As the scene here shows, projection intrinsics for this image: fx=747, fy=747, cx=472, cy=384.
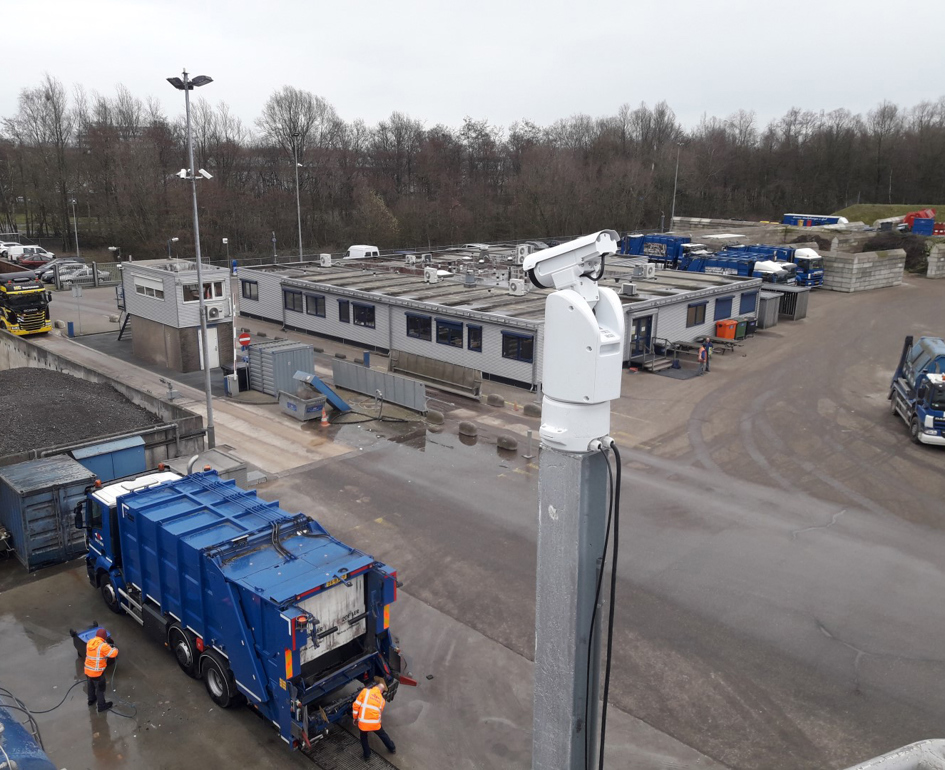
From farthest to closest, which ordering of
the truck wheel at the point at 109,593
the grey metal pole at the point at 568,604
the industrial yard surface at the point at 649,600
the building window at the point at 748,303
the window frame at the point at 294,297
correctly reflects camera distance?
the building window at the point at 748,303 → the window frame at the point at 294,297 → the truck wheel at the point at 109,593 → the industrial yard surface at the point at 649,600 → the grey metal pole at the point at 568,604

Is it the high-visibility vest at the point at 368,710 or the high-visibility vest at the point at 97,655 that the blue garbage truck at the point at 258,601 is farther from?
the high-visibility vest at the point at 97,655

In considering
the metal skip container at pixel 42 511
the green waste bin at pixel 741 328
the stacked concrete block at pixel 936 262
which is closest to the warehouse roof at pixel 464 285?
the green waste bin at pixel 741 328

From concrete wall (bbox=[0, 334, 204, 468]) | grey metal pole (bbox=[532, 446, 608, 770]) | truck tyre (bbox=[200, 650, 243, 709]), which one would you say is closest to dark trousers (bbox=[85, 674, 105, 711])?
truck tyre (bbox=[200, 650, 243, 709])

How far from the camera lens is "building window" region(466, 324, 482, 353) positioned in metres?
27.2

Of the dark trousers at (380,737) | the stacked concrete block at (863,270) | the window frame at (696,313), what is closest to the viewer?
the dark trousers at (380,737)

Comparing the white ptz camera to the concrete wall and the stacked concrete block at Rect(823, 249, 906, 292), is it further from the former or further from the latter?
the stacked concrete block at Rect(823, 249, 906, 292)

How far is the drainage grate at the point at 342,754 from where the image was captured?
9156mm

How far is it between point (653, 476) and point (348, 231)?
5667 cm

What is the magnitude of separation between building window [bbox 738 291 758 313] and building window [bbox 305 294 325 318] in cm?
1968

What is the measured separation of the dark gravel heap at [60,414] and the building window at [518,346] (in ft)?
39.8

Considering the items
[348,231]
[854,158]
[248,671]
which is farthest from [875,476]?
[854,158]

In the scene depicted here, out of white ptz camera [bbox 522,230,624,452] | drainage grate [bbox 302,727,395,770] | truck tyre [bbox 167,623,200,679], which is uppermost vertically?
white ptz camera [bbox 522,230,624,452]

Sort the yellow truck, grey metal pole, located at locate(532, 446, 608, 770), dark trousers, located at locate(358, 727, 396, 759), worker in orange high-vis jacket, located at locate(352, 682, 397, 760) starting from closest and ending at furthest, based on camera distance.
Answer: grey metal pole, located at locate(532, 446, 608, 770) < worker in orange high-vis jacket, located at locate(352, 682, 397, 760) < dark trousers, located at locate(358, 727, 396, 759) < the yellow truck

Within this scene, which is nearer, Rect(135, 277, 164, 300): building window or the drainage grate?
the drainage grate
